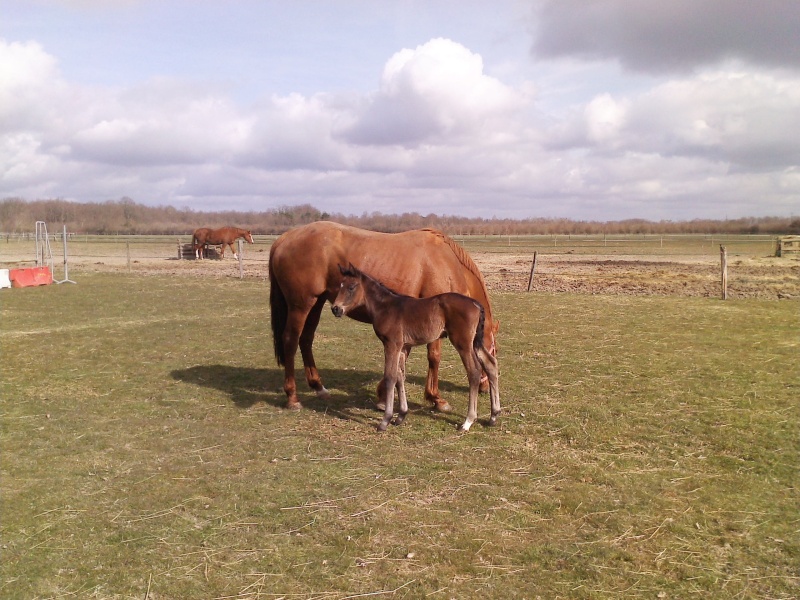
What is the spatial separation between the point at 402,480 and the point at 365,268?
9.56ft

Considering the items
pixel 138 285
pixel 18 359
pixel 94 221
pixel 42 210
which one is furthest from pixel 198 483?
pixel 42 210

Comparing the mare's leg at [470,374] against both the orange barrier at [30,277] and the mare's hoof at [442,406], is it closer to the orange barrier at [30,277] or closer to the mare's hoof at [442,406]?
the mare's hoof at [442,406]

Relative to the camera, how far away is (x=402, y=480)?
16.1ft

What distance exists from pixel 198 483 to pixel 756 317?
515 inches

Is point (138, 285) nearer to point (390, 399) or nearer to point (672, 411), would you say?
point (390, 399)

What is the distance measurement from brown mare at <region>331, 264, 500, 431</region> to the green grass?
1.46ft

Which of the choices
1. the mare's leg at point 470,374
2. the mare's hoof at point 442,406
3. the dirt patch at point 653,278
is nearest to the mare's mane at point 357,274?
the mare's leg at point 470,374

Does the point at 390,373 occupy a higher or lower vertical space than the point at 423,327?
lower

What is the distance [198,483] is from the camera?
4871 mm

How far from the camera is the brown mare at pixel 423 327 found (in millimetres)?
6082

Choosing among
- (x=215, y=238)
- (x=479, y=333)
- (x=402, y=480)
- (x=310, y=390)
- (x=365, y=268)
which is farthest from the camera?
(x=215, y=238)

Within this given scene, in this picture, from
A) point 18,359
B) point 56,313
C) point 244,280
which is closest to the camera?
point 18,359

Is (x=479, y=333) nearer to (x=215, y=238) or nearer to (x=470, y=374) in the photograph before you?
(x=470, y=374)

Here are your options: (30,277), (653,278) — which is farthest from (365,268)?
(30,277)
